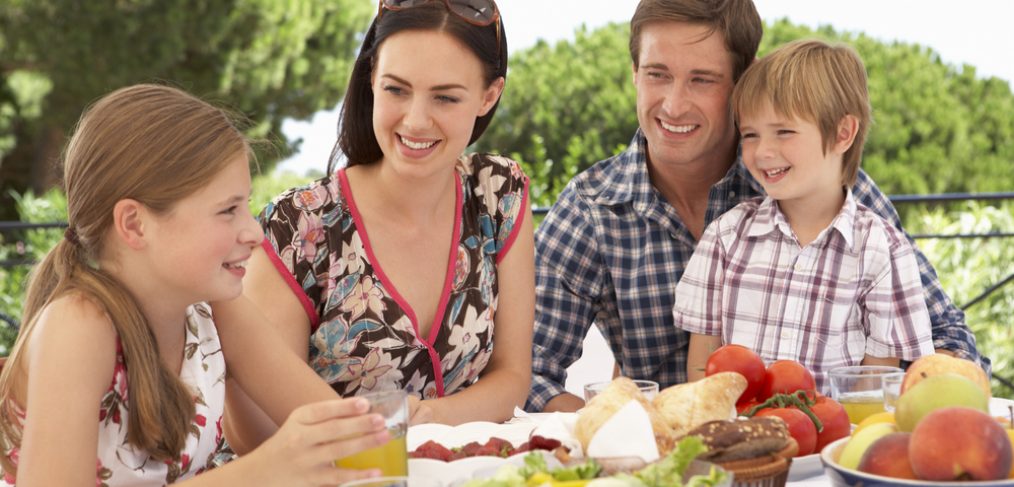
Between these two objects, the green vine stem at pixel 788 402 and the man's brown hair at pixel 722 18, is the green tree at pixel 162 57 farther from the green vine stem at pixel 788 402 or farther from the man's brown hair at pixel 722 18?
the green vine stem at pixel 788 402

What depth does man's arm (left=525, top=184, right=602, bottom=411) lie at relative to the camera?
290cm

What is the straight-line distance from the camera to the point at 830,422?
1640mm

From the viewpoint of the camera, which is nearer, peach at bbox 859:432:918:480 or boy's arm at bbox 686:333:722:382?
peach at bbox 859:432:918:480

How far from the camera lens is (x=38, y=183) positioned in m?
10.6

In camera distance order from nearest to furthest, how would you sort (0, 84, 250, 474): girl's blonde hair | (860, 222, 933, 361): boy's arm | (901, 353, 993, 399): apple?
(901, 353, 993, 399): apple < (0, 84, 250, 474): girl's blonde hair < (860, 222, 933, 361): boy's arm

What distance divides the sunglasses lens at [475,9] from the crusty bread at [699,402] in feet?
3.37

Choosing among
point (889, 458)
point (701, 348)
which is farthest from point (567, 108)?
point (889, 458)

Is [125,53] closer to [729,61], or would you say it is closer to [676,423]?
[729,61]

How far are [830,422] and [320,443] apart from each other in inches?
28.0

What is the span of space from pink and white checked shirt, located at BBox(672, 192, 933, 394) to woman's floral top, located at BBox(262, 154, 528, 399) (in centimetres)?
51

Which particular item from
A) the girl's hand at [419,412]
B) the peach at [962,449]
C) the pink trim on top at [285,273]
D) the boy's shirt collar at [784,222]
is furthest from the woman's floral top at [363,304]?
the peach at [962,449]

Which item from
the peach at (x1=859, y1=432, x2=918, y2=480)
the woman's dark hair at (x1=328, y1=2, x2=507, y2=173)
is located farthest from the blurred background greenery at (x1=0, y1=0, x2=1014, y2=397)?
the peach at (x1=859, y1=432, x2=918, y2=480)

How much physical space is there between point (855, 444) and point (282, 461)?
719mm

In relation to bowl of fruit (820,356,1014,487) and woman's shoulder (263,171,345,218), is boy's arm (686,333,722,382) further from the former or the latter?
bowl of fruit (820,356,1014,487)
